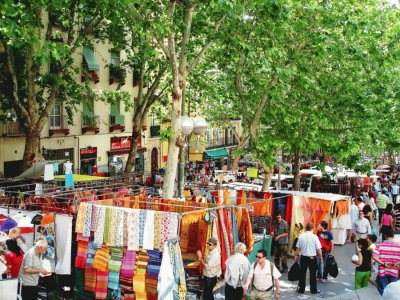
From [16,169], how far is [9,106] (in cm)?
558

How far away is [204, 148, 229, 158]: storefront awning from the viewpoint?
47919mm

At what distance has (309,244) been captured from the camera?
38.6ft

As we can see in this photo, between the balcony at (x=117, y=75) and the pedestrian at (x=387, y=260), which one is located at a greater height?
the balcony at (x=117, y=75)

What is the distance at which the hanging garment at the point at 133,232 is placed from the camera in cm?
1016

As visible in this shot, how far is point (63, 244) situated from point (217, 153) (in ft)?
127

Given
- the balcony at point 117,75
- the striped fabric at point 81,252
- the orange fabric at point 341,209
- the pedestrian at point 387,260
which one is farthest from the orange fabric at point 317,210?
the balcony at point 117,75

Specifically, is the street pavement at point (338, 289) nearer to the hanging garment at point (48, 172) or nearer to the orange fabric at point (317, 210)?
the orange fabric at point (317, 210)

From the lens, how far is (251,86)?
65.6 feet

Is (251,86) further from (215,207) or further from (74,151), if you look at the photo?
(74,151)

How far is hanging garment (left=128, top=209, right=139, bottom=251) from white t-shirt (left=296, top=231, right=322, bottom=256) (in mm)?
3792

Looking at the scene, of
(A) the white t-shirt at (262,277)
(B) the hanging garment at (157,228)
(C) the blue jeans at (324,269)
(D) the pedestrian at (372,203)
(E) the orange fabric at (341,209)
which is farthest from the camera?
(D) the pedestrian at (372,203)

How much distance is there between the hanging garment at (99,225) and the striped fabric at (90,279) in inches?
22.9

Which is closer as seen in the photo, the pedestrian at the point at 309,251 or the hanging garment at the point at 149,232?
the hanging garment at the point at 149,232

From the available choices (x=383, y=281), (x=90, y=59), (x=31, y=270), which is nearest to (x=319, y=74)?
(x=383, y=281)
